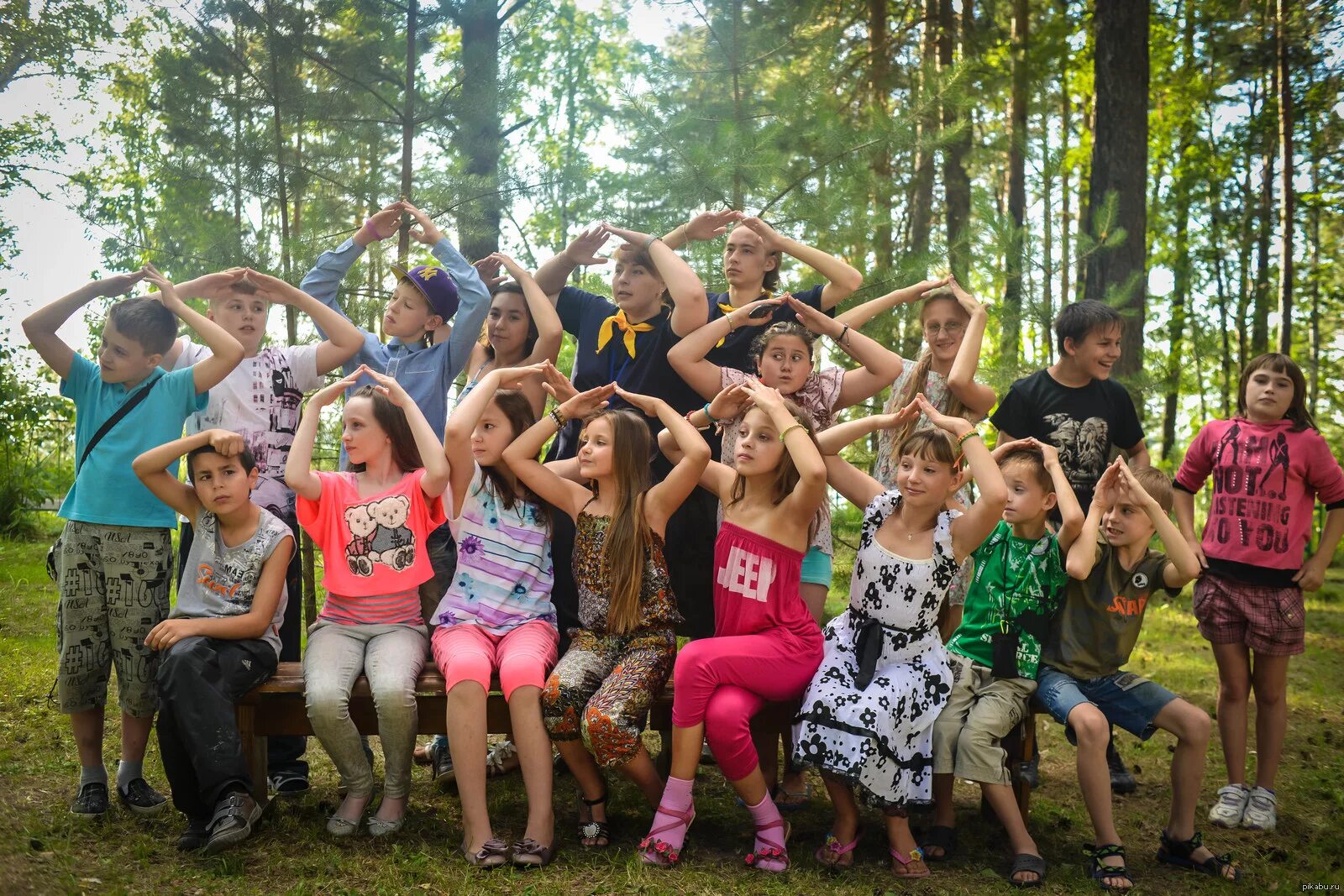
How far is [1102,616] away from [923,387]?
3.88 feet

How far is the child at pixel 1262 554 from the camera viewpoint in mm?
4004

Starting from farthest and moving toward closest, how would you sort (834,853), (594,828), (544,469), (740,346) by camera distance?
(740,346), (544,469), (594,828), (834,853)

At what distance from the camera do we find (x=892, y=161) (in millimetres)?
7996

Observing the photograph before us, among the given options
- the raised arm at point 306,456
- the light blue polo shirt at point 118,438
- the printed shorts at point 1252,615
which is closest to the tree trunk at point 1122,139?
the printed shorts at point 1252,615

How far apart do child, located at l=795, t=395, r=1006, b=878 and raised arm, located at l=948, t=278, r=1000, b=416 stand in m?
0.33

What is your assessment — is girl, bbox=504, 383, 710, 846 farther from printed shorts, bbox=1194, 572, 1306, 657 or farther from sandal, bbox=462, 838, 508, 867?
printed shorts, bbox=1194, 572, 1306, 657

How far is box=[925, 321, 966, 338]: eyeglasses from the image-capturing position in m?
4.21

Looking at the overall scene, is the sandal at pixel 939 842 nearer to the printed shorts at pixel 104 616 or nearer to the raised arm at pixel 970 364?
the raised arm at pixel 970 364

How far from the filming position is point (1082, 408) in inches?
166

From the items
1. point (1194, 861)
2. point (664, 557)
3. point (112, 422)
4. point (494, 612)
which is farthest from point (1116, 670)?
point (112, 422)

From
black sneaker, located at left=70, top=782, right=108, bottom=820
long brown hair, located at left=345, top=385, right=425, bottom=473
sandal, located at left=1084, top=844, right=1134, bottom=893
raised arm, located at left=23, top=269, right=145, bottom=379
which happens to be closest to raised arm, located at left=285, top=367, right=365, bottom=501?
long brown hair, located at left=345, top=385, right=425, bottom=473

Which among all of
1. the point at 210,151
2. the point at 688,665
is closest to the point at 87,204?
the point at 210,151

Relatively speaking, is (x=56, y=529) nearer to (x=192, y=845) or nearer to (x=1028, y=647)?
(x=192, y=845)

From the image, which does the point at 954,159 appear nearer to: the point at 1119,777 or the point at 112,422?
the point at 1119,777
